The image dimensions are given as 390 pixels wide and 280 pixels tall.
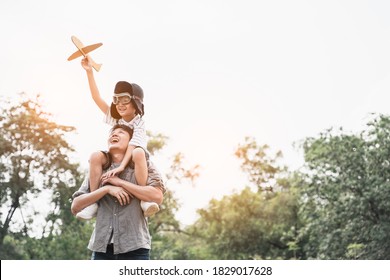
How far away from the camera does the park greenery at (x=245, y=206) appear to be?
13.6m

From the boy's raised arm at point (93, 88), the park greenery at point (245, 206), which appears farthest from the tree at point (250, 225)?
the boy's raised arm at point (93, 88)

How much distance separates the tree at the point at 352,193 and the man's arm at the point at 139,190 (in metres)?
11.8

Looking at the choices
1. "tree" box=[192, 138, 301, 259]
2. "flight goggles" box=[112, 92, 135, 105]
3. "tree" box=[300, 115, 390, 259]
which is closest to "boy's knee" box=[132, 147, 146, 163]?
"flight goggles" box=[112, 92, 135, 105]

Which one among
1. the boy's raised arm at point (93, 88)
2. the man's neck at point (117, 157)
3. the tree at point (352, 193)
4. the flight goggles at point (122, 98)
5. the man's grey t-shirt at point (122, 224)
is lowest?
the man's grey t-shirt at point (122, 224)

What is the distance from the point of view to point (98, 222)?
2.17 meters

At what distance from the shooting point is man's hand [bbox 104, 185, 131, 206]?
212 centimetres

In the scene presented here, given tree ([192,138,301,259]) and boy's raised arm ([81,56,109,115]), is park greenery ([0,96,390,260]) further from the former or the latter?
boy's raised arm ([81,56,109,115])

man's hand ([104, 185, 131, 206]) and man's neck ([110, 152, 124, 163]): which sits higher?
man's neck ([110, 152, 124, 163])

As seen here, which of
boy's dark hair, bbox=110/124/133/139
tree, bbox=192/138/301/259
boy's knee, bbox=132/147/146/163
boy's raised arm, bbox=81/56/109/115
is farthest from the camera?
tree, bbox=192/138/301/259

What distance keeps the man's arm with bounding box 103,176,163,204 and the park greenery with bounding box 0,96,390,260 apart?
38.8ft

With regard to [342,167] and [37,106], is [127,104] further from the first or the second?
[37,106]

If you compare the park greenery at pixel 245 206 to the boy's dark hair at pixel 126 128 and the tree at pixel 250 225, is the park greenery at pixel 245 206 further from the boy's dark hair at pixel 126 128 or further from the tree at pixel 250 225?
the boy's dark hair at pixel 126 128

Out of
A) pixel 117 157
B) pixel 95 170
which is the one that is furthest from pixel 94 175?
pixel 117 157
